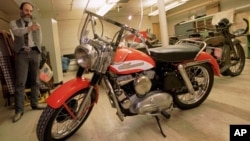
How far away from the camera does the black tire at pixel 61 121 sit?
5.62 ft

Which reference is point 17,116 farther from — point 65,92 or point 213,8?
point 213,8

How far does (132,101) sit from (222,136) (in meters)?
0.81

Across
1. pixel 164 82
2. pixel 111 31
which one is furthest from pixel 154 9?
pixel 164 82

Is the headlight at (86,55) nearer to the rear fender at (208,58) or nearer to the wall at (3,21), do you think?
→ the rear fender at (208,58)

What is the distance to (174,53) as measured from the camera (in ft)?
6.97

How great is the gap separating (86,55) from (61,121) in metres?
0.64

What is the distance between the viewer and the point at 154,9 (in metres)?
11.2

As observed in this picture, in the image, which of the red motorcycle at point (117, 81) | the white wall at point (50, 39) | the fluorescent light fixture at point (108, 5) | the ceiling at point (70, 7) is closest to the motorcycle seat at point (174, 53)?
the red motorcycle at point (117, 81)

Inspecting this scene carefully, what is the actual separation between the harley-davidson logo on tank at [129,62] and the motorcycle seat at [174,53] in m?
0.12

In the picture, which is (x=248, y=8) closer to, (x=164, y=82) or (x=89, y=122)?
(x=164, y=82)

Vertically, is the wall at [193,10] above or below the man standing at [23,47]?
above

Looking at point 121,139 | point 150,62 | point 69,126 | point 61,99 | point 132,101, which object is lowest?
point 121,139

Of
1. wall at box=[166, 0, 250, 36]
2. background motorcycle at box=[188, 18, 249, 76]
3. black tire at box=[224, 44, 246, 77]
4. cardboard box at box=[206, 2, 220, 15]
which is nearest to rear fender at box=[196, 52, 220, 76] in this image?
background motorcycle at box=[188, 18, 249, 76]

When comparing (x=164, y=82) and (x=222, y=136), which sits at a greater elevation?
(x=164, y=82)
